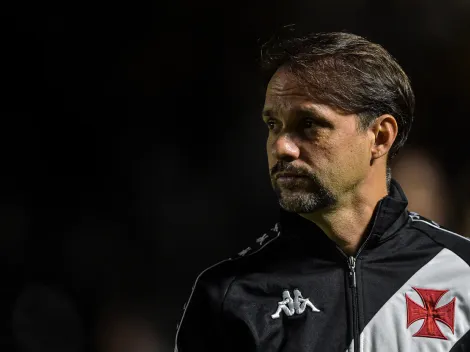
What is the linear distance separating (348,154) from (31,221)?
79.5 inches

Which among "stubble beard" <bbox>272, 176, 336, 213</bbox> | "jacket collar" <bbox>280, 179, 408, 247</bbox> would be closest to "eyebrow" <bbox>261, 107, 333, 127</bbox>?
"stubble beard" <bbox>272, 176, 336, 213</bbox>

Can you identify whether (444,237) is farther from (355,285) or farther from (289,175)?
(289,175)

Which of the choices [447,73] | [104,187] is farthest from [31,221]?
[447,73]

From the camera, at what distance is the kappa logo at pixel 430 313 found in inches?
67.5

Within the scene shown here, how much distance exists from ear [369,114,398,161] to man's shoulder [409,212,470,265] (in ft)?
0.69

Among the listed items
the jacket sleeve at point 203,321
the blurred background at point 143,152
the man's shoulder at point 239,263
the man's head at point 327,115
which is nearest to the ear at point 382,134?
the man's head at point 327,115

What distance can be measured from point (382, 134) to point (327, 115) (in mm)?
220

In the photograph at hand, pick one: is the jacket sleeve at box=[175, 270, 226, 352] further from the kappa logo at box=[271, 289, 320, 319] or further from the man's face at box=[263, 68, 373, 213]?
the man's face at box=[263, 68, 373, 213]

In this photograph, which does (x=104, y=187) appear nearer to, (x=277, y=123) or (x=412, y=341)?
(x=277, y=123)

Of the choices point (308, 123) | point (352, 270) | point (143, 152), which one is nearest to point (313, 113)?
point (308, 123)

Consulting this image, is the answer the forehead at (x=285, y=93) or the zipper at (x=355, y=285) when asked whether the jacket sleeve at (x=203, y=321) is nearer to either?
the zipper at (x=355, y=285)

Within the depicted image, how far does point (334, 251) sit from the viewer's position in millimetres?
1811

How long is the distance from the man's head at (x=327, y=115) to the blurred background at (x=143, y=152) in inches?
68.8

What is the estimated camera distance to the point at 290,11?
3783 mm
